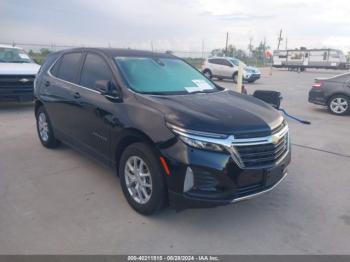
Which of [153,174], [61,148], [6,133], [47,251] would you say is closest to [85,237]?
[47,251]

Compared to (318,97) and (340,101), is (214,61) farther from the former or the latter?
(340,101)

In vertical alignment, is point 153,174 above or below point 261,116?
below

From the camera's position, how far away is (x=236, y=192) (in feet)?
9.96

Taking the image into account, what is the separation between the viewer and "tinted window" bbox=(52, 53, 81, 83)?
4.69 meters

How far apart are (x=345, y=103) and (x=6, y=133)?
9.21 m

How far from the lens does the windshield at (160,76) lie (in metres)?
3.86

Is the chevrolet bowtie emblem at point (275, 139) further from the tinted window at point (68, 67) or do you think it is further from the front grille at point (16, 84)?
the front grille at point (16, 84)

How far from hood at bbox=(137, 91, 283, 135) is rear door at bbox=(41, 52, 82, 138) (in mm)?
1596

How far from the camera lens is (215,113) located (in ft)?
10.8

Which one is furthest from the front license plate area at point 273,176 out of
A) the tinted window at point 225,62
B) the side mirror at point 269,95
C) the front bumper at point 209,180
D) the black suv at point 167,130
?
the tinted window at point 225,62

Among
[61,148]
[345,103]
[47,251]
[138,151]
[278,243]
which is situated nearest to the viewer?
[47,251]

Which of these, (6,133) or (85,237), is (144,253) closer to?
(85,237)

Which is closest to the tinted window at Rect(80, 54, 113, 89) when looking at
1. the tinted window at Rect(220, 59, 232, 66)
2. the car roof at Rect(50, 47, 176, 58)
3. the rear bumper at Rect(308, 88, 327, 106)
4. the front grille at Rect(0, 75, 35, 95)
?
the car roof at Rect(50, 47, 176, 58)

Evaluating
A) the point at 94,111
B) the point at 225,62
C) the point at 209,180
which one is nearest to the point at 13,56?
the point at 94,111
